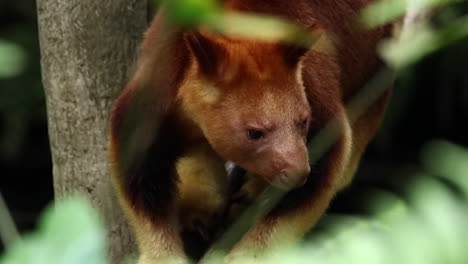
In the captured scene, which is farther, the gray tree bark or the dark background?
the dark background

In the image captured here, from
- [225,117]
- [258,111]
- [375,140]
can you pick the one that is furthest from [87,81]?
[375,140]

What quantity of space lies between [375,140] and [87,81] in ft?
11.2

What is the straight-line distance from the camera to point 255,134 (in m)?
3.36

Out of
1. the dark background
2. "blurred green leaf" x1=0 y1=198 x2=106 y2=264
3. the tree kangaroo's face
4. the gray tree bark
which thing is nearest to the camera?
"blurred green leaf" x1=0 y1=198 x2=106 y2=264

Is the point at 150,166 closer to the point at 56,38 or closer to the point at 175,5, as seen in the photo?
the point at 56,38

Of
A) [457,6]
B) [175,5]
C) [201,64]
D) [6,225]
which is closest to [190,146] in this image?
[201,64]

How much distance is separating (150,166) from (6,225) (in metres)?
2.28

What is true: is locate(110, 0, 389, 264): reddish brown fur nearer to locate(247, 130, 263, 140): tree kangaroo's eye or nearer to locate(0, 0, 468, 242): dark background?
locate(247, 130, 263, 140): tree kangaroo's eye

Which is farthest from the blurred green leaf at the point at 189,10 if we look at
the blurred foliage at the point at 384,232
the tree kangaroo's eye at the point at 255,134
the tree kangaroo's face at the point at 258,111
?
the tree kangaroo's eye at the point at 255,134

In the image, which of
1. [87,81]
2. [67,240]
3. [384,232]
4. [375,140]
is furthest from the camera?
[375,140]

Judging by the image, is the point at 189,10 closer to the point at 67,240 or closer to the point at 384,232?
the point at 67,240

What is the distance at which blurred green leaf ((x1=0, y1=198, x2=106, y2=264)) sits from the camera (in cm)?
104

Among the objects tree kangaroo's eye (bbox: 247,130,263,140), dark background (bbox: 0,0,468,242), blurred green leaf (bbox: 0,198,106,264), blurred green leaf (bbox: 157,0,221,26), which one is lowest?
dark background (bbox: 0,0,468,242)

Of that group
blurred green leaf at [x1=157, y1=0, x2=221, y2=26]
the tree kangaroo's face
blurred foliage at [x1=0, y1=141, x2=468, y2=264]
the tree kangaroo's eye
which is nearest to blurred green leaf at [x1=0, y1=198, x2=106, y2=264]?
blurred foliage at [x1=0, y1=141, x2=468, y2=264]
